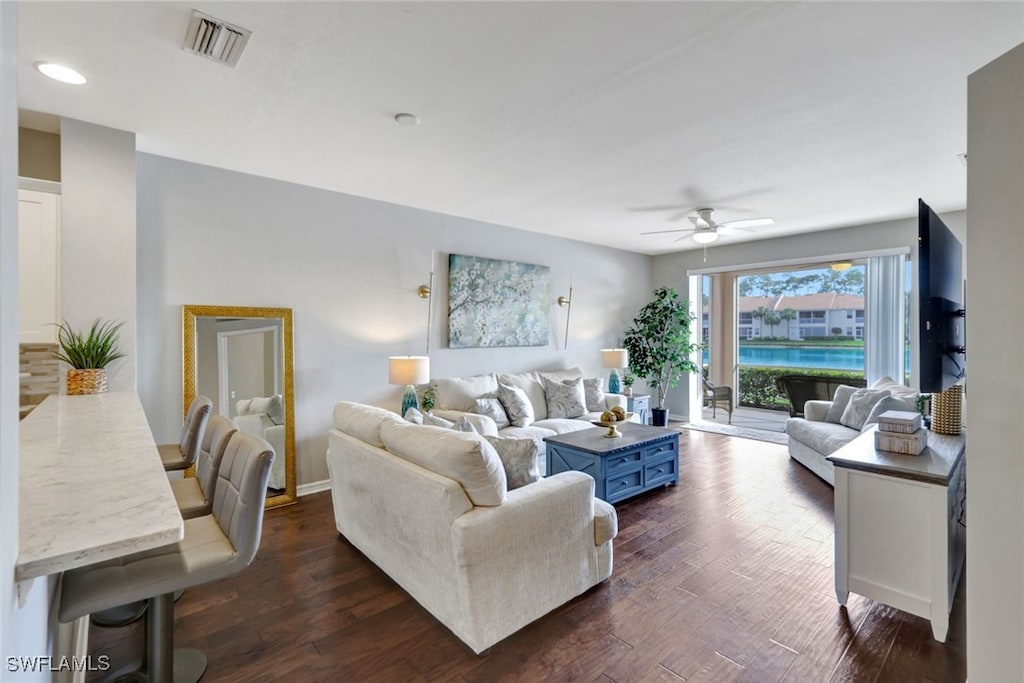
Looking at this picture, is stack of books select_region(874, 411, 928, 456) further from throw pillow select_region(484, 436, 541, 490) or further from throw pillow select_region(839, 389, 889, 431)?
throw pillow select_region(839, 389, 889, 431)

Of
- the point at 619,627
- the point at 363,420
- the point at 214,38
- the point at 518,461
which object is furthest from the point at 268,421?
the point at 619,627

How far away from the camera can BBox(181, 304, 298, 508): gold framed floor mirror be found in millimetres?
3494

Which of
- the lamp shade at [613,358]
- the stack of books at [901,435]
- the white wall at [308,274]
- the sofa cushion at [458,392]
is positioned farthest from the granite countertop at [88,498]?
the lamp shade at [613,358]

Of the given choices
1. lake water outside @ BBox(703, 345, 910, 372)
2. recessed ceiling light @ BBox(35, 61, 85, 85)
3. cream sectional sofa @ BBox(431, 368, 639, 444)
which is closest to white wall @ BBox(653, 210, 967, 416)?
lake water outside @ BBox(703, 345, 910, 372)

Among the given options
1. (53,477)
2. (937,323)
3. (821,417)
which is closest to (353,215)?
(53,477)

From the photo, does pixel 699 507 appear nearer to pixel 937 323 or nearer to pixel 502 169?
pixel 937 323

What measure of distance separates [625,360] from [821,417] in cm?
226

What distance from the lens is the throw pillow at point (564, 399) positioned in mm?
5195

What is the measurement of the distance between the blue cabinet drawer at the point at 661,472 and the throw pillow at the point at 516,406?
1319mm

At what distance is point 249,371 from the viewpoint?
3.75 metres

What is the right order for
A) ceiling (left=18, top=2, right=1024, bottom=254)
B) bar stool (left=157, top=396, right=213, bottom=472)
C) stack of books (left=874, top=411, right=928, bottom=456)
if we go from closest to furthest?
ceiling (left=18, top=2, right=1024, bottom=254) < stack of books (left=874, top=411, right=928, bottom=456) < bar stool (left=157, top=396, right=213, bottom=472)

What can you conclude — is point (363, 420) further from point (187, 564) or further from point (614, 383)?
point (614, 383)

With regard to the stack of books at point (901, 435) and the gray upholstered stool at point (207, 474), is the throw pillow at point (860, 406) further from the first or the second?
the gray upholstered stool at point (207, 474)

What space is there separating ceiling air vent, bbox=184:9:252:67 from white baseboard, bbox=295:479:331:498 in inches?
122
